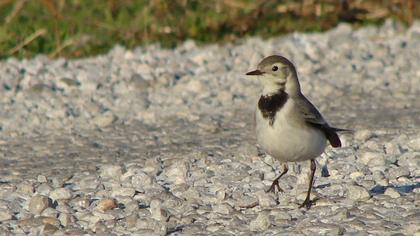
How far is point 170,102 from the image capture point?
11.7 m

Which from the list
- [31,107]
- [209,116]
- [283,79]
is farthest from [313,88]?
[283,79]

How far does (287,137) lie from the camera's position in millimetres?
7816

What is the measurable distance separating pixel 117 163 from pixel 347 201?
2.38m

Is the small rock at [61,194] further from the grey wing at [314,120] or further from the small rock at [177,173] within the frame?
the grey wing at [314,120]

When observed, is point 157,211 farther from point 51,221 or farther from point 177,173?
point 177,173

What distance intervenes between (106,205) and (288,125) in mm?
1400

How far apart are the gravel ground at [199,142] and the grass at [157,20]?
327mm

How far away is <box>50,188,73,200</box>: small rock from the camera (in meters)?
8.29

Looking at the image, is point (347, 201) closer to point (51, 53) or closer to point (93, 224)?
point (93, 224)

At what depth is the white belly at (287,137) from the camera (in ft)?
25.6

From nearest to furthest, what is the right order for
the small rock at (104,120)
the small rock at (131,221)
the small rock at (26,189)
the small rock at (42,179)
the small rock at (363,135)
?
the small rock at (131,221), the small rock at (26,189), the small rock at (42,179), the small rock at (363,135), the small rock at (104,120)

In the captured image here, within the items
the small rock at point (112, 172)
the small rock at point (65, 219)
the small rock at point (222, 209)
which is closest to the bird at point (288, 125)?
the small rock at point (222, 209)

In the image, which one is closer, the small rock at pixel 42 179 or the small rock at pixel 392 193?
the small rock at pixel 392 193

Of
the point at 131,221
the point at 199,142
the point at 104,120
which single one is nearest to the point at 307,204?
the point at 131,221
